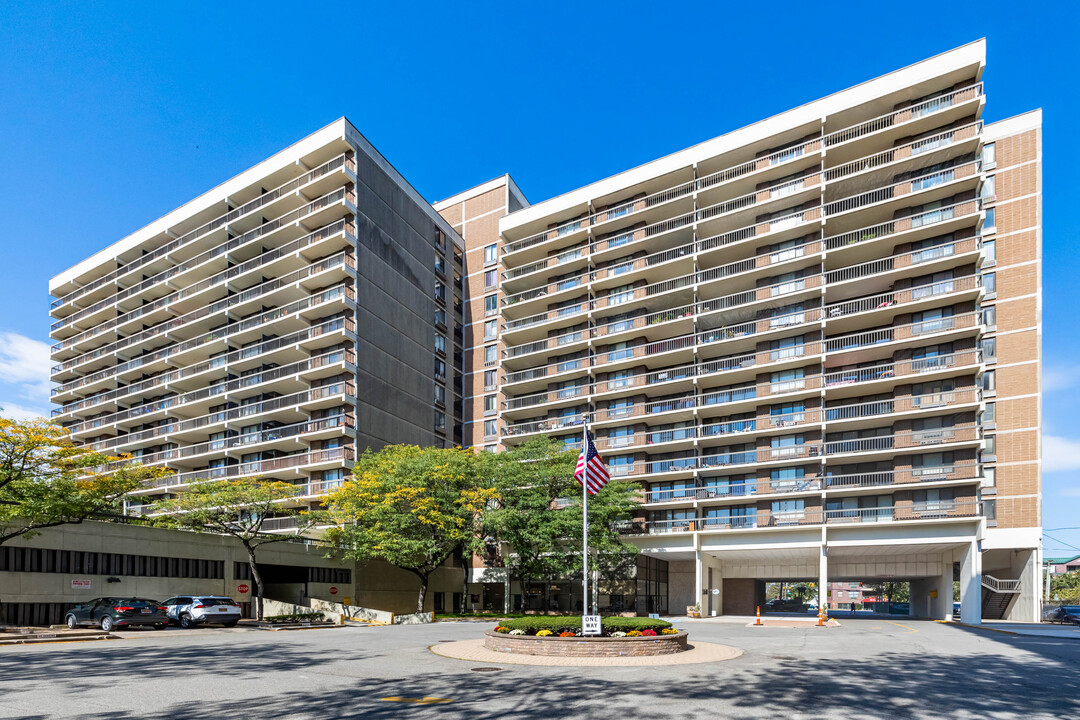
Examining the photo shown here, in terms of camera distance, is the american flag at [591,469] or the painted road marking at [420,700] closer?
the painted road marking at [420,700]

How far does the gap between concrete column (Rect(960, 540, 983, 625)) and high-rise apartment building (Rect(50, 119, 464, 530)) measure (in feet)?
134

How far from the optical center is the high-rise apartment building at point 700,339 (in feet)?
157

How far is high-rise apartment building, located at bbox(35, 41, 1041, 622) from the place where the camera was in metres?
47.9

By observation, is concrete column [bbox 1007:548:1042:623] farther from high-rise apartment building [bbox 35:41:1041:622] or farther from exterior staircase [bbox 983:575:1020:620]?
exterior staircase [bbox 983:575:1020:620]

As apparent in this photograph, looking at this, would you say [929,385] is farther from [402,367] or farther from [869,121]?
[402,367]

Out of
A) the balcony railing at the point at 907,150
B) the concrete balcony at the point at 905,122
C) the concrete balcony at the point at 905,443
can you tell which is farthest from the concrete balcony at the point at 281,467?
the concrete balcony at the point at 905,122

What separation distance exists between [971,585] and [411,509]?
3375 cm

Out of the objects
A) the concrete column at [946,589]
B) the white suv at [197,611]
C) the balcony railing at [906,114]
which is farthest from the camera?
the concrete column at [946,589]

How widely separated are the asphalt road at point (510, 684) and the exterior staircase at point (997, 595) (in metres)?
31.1

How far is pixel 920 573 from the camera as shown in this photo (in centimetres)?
5422

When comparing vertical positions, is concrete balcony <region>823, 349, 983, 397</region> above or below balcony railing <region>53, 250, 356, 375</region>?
below

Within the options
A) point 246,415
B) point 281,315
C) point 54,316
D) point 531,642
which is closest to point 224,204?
point 281,315

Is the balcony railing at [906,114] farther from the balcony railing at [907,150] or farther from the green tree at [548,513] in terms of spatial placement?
the green tree at [548,513]

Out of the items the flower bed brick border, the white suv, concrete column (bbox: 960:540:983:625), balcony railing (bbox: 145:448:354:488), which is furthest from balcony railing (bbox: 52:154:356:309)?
concrete column (bbox: 960:540:983:625)
